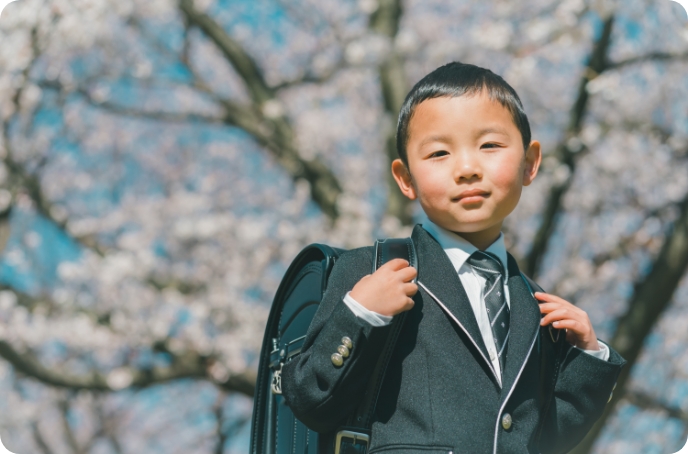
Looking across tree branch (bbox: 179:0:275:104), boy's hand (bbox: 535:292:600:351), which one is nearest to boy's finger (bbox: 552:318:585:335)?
boy's hand (bbox: 535:292:600:351)

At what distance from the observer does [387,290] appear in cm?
142

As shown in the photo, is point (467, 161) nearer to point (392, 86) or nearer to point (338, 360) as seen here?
point (338, 360)

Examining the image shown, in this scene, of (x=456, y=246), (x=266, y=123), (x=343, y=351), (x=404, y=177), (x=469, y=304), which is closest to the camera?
(x=343, y=351)

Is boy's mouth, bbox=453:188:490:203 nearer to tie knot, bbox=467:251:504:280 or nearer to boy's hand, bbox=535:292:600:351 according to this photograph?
tie knot, bbox=467:251:504:280

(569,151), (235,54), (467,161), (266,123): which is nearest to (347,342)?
(467,161)

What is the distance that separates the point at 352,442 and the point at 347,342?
22cm

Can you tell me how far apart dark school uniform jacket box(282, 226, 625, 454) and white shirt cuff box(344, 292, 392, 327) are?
11mm

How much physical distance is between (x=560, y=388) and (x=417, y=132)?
69 centimetres

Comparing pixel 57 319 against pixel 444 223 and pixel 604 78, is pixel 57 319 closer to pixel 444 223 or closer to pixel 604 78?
pixel 604 78

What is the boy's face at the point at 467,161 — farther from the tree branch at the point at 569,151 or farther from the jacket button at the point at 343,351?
the tree branch at the point at 569,151

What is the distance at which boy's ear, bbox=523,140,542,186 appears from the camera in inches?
68.3

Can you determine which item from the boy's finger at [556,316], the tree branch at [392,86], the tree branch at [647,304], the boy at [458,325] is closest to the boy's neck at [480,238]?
the boy at [458,325]

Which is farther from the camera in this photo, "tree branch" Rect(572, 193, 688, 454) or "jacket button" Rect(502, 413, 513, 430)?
"tree branch" Rect(572, 193, 688, 454)

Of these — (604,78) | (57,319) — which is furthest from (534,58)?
(57,319)
